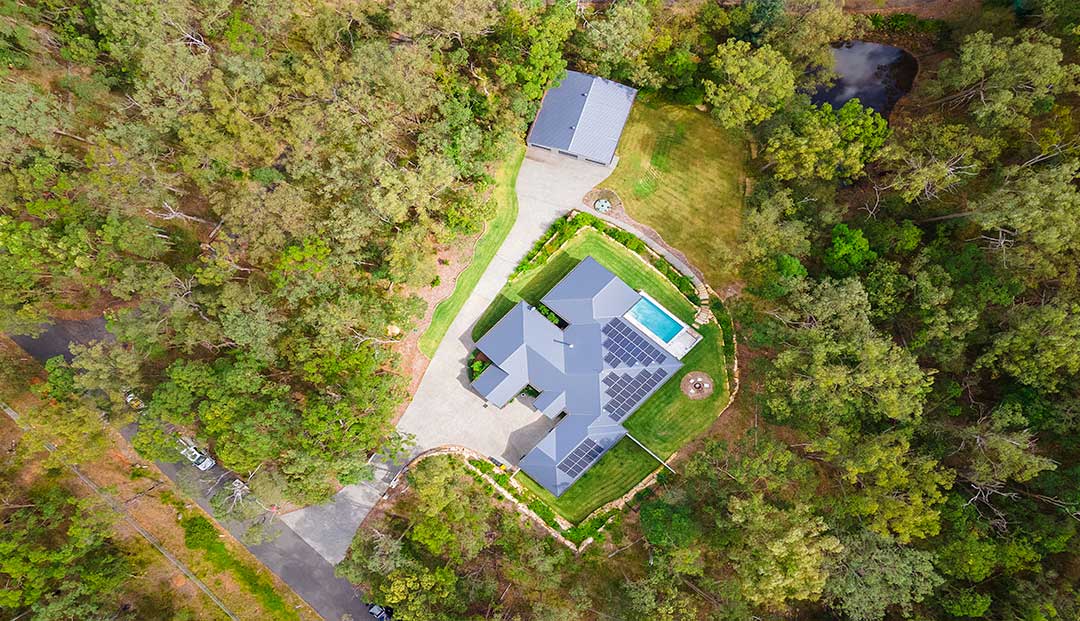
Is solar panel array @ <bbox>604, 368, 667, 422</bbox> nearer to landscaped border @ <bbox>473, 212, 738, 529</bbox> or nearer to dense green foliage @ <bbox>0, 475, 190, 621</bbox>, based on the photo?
landscaped border @ <bbox>473, 212, 738, 529</bbox>

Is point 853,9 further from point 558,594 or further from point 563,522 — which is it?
point 558,594

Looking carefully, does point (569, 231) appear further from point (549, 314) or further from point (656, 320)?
point (656, 320)

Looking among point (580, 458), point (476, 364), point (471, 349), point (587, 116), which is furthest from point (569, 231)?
point (580, 458)

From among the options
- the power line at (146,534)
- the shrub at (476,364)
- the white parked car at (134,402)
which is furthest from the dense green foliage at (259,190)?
the power line at (146,534)

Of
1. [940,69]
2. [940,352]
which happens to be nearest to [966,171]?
[940,69]

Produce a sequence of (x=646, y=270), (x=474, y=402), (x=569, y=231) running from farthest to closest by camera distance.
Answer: (x=646, y=270), (x=569, y=231), (x=474, y=402)

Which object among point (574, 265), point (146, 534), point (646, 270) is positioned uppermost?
point (574, 265)

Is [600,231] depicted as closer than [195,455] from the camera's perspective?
No
